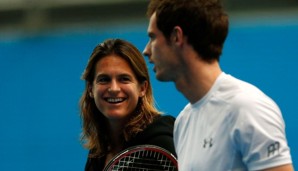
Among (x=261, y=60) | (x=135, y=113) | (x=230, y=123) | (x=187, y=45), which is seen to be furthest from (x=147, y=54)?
(x=261, y=60)

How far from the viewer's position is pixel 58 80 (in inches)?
A: 143

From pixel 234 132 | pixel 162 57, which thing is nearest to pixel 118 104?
pixel 162 57

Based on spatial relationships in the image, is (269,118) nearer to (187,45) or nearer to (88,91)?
(187,45)

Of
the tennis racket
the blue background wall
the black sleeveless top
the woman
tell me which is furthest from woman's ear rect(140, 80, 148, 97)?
the blue background wall

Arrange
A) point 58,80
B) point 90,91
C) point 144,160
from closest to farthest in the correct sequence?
point 144,160 < point 90,91 < point 58,80

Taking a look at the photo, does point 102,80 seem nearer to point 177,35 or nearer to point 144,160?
point 144,160

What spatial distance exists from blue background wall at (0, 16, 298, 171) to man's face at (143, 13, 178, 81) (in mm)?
2048

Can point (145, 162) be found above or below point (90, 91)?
below

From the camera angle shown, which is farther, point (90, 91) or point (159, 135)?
point (90, 91)

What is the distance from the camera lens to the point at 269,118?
112 cm

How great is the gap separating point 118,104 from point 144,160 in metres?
0.19

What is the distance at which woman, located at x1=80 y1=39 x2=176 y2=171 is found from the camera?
1835mm

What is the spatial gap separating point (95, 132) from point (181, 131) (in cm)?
65

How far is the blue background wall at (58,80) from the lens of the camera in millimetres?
3324
